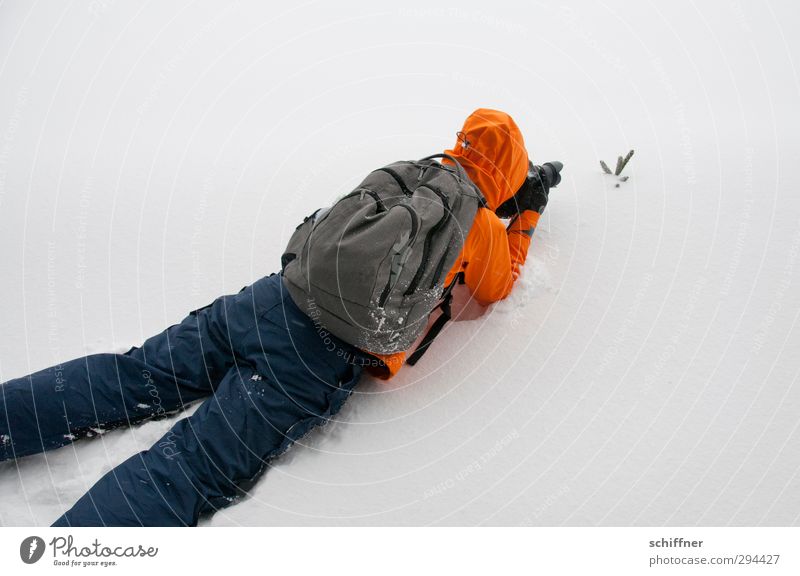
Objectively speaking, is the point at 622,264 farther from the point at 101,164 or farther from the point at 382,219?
the point at 101,164

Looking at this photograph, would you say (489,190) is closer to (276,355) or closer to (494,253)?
(494,253)

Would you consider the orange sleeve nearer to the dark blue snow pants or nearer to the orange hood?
the orange hood

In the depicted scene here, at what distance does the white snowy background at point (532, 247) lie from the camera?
2475mm

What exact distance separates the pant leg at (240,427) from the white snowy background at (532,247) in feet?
0.48

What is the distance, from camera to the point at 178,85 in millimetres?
5344

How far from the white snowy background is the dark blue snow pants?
15 cm

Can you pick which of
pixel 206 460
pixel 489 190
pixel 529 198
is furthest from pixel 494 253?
pixel 206 460

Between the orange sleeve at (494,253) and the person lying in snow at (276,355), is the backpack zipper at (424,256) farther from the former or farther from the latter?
the orange sleeve at (494,253)

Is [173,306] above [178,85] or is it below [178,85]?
below

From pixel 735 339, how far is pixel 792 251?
0.69 meters

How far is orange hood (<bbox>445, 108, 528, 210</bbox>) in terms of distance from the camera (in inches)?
116

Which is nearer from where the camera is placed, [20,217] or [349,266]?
[349,266]

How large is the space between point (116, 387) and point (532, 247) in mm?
2210

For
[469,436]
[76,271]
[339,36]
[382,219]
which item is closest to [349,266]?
[382,219]
